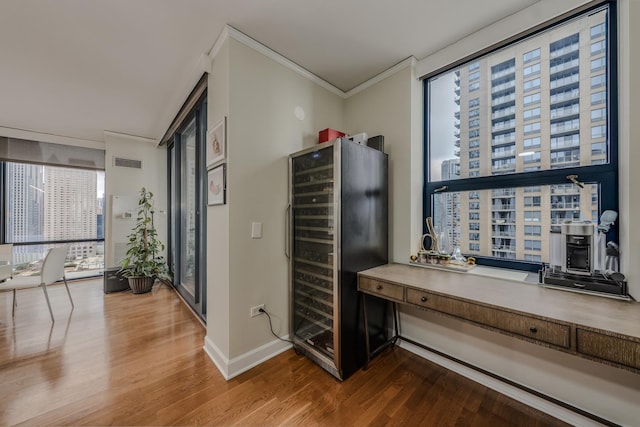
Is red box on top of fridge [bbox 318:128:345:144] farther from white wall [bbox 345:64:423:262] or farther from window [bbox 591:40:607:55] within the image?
window [bbox 591:40:607:55]

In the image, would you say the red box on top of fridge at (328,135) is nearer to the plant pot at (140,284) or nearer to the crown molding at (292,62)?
the crown molding at (292,62)

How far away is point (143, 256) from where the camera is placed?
3.94 meters

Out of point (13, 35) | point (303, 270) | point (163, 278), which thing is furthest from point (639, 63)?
point (163, 278)

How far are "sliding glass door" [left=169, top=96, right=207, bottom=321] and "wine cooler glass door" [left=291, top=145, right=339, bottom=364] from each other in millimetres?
1222

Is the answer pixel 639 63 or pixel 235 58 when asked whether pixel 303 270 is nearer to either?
pixel 235 58

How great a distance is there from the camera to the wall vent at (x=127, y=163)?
4.13 m

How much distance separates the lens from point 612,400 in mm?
1349

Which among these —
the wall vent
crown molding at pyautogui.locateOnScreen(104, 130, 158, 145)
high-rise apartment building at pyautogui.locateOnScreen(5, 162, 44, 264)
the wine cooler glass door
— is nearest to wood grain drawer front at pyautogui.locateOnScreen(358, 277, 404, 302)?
the wine cooler glass door

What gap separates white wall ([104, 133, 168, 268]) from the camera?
405cm

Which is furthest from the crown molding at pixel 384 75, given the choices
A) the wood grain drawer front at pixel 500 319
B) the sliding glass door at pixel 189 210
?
the wood grain drawer front at pixel 500 319

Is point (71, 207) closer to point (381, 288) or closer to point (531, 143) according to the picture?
point (381, 288)

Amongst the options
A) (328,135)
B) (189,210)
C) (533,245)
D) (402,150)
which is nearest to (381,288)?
(533,245)

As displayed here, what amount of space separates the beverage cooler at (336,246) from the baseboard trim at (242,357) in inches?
7.6

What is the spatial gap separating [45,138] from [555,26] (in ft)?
22.0
